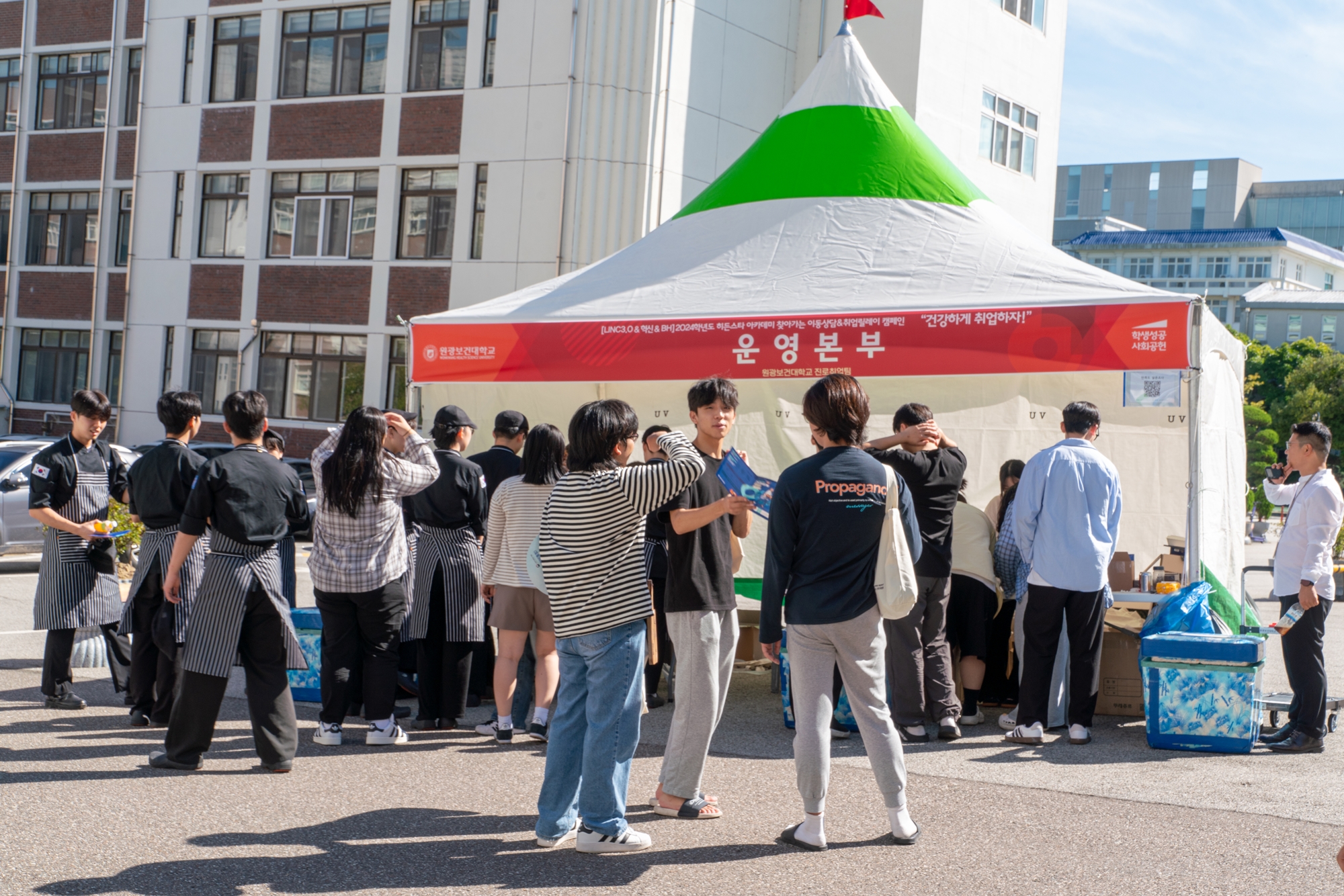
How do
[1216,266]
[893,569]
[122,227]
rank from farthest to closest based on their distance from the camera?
[1216,266], [122,227], [893,569]

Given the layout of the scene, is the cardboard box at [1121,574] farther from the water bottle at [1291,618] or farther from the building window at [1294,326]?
the building window at [1294,326]

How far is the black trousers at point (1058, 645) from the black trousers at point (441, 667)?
309cm

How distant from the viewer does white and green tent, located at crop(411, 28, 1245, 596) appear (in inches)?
296

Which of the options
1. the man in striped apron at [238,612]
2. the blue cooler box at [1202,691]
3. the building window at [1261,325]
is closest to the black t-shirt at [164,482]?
the man in striped apron at [238,612]

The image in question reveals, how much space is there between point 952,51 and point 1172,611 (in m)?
18.5

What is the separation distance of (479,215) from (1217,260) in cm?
9360

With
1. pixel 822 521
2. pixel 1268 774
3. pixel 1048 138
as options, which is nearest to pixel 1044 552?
pixel 1268 774

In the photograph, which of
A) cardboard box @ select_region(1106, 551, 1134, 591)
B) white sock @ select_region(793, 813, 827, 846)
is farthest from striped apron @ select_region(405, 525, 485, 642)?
cardboard box @ select_region(1106, 551, 1134, 591)

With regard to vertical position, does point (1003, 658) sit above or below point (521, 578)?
below

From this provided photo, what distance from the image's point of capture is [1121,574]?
317 inches

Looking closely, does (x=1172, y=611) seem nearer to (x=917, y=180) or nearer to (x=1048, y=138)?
(x=917, y=180)

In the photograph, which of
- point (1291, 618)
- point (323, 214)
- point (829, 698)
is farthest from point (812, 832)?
point (323, 214)

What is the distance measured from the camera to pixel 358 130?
23312 mm

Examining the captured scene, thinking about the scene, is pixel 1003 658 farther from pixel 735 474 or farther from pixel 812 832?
pixel 812 832
